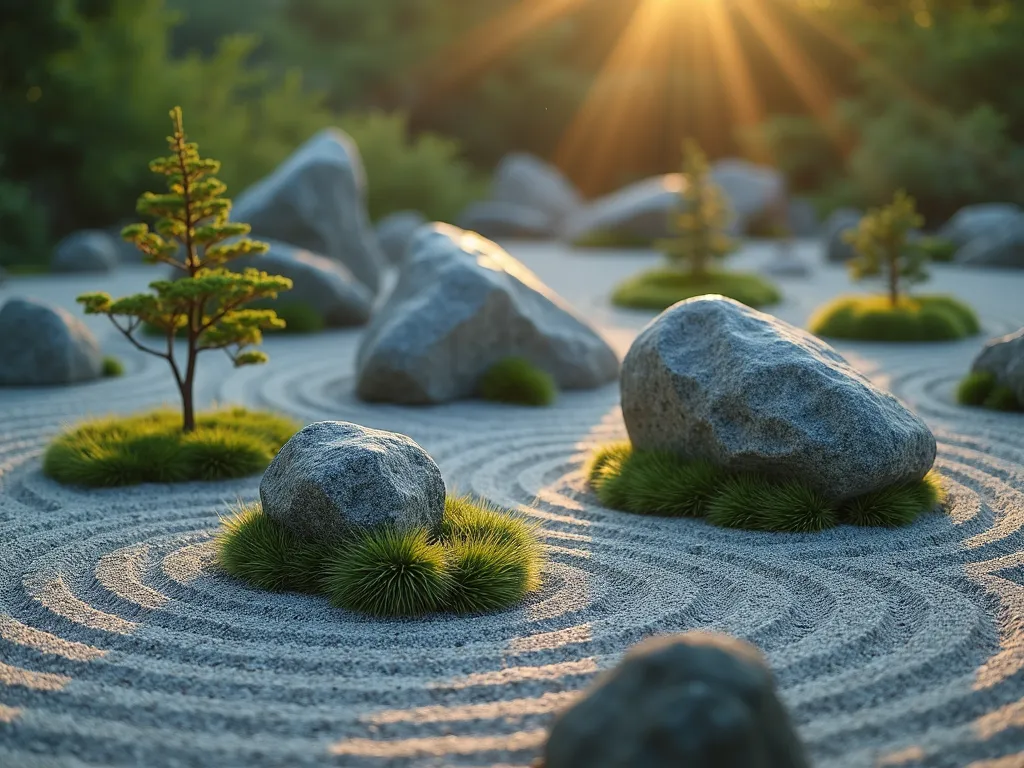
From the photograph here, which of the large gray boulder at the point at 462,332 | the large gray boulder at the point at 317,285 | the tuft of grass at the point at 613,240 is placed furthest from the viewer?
the tuft of grass at the point at 613,240

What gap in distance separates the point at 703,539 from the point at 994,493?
1942 millimetres

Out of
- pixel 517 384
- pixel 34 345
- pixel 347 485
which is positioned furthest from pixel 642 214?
pixel 347 485

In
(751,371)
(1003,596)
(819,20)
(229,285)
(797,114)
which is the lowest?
(1003,596)

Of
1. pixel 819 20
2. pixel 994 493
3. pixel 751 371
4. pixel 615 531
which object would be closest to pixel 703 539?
pixel 615 531

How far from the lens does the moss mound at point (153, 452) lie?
6988 millimetres

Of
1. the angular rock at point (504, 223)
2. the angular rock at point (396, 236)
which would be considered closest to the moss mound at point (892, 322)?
the angular rock at point (396, 236)

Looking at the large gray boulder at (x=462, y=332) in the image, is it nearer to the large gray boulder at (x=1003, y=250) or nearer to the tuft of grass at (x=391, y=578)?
the tuft of grass at (x=391, y=578)

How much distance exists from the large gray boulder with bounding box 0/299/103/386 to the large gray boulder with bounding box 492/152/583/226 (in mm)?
23797

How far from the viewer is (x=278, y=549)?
209 inches

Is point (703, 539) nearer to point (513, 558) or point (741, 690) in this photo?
A: point (513, 558)

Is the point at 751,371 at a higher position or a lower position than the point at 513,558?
higher

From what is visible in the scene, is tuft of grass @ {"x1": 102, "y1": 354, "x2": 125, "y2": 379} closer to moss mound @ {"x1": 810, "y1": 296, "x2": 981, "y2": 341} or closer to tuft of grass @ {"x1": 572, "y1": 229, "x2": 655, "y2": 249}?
moss mound @ {"x1": 810, "y1": 296, "x2": 981, "y2": 341}

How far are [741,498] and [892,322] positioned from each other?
7.38 m

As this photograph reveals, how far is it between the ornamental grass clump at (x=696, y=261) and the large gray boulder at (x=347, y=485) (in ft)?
35.6
